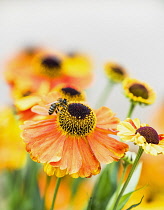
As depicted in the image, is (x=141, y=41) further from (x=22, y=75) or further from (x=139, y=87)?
(x=139, y=87)

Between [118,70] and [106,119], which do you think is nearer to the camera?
[106,119]

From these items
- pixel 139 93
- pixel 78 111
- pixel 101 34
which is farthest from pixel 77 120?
pixel 101 34

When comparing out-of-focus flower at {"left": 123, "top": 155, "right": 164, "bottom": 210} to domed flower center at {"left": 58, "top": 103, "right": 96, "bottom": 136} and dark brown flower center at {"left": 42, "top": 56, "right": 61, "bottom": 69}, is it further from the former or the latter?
dark brown flower center at {"left": 42, "top": 56, "right": 61, "bottom": 69}

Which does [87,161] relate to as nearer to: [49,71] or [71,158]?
[71,158]

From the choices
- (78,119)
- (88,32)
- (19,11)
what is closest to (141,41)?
(88,32)

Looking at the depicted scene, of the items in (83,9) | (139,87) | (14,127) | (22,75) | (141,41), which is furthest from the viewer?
(83,9)

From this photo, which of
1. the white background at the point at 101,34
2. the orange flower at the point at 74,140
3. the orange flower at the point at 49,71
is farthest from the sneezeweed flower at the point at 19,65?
the white background at the point at 101,34
